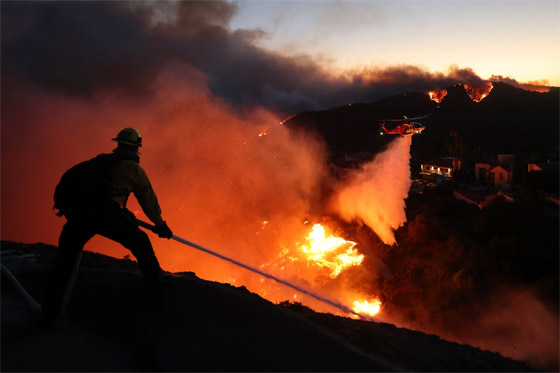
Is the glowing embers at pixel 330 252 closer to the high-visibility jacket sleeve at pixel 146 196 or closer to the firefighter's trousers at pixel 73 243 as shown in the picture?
the high-visibility jacket sleeve at pixel 146 196

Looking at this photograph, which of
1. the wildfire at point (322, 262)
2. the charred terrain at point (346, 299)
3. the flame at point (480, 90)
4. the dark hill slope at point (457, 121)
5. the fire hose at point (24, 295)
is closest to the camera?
the charred terrain at point (346, 299)

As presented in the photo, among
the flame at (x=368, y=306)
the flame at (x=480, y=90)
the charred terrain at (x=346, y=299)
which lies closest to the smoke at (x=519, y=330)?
the charred terrain at (x=346, y=299)

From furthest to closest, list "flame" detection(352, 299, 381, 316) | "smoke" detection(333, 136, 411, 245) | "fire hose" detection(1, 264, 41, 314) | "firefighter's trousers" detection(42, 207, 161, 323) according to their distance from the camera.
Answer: "smoke" detection(333, 136, 411, 245), "flame" detection(352, 299, 381, 316), "fire hose" detection(1, 264, 41, 314), "firefighter's trousers" detection(42, 207, 161, 323)

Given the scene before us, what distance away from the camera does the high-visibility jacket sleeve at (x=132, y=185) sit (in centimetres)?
459

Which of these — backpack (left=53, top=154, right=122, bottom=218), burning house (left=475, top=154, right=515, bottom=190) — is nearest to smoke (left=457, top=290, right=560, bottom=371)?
backpack (left=53, top=154, right=122, bottom=218)

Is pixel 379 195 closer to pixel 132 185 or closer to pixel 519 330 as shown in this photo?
pixel 519 330

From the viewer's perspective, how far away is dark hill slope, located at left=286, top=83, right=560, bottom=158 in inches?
2906

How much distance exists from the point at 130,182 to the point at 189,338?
85.3 inches

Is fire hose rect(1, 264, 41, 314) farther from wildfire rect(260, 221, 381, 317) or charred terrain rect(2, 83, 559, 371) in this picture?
wildfire rect(260, 221, 381, 317)

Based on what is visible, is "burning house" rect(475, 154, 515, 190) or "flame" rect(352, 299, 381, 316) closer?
"flame" rect(352, 299, 381, 316)

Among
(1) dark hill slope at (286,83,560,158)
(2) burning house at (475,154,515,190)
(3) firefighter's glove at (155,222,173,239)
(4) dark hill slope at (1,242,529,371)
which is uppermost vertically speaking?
(1) dark hill slope at (286,83,560,158)

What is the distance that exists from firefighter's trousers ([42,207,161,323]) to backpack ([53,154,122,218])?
12cm

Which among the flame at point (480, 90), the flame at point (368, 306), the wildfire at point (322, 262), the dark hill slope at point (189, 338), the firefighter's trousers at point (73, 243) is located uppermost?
the flame at point (480, 90)

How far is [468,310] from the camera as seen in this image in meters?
18.3
